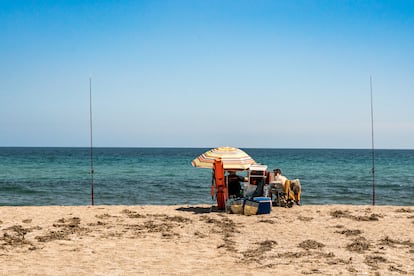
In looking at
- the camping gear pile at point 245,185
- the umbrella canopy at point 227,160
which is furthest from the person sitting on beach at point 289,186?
the umbrella canopy at point 227,160

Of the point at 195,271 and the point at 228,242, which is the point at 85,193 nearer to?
the point at 228,242

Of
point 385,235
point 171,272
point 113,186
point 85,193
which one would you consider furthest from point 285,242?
point 113,186

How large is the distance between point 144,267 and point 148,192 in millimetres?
17802

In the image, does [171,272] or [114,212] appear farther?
[114,212]

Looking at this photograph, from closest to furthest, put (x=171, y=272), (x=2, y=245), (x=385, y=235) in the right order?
(x=171, y=272), (x=2, y=245), (x=385, y=235)

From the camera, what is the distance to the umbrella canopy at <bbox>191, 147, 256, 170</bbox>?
13.8 metres

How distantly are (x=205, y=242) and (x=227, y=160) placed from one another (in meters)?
4.67

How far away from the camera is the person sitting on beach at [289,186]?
14773 mm

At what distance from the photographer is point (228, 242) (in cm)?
963

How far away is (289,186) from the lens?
14922mm

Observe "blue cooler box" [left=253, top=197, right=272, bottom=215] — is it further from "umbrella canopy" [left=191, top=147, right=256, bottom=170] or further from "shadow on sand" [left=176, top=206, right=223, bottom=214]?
"shadow on sand" [left=176, top=206, right=223, bottom=214]

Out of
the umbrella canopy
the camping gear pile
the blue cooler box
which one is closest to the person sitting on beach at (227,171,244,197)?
the camping gear pile

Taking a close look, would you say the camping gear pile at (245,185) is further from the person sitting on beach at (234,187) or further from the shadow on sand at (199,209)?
the shadow on sand at (199,209)

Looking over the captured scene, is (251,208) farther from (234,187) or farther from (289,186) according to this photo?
(289,186)
